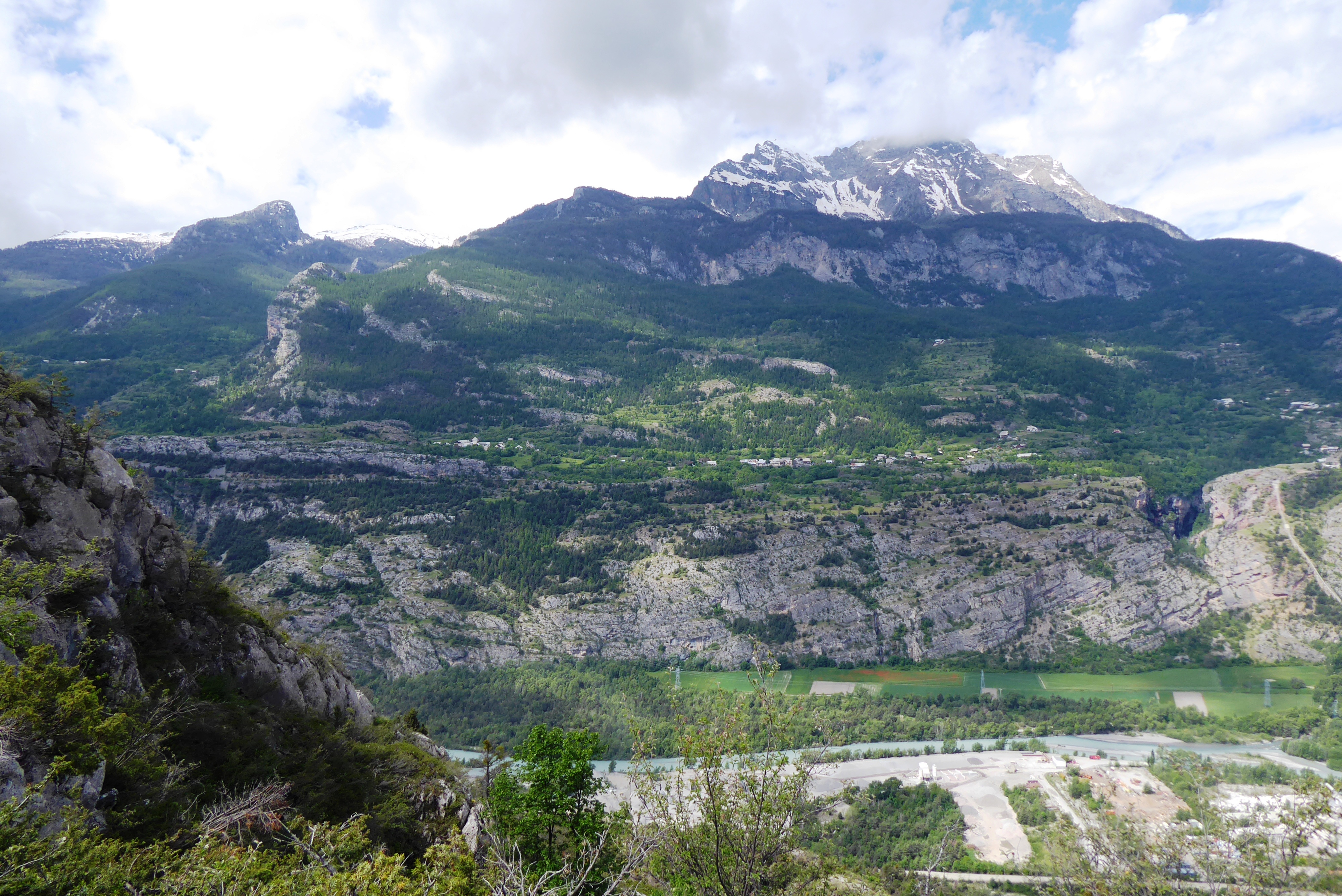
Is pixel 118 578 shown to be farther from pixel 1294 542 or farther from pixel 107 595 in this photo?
pixel 1294 542

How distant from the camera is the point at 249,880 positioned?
10.2 metres

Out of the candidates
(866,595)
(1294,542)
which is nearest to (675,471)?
(866,595)

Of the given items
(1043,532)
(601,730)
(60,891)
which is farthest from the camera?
(1043,532)

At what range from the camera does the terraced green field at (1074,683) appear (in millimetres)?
79250

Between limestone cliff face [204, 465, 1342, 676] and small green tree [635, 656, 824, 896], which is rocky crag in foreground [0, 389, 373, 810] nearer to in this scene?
small green tree [635, 656, 824, 896]

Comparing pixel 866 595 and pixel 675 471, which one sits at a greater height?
pixel 675 471

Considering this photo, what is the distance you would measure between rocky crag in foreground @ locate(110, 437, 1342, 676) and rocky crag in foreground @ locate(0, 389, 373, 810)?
202ft

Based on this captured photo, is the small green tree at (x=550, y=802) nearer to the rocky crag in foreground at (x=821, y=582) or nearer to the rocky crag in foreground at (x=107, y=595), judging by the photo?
the rocky crag in foreground at (x=107, y=595)

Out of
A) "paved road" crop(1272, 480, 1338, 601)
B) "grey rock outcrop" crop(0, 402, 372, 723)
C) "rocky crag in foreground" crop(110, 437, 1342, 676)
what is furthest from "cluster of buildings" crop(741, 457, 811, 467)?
"grey rock outcrop" crop(0, 402, 372, 723)

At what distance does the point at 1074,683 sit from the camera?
84.1 meters

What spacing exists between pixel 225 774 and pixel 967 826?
60.0m

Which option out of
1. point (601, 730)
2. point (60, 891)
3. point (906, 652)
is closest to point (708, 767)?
point (60, 891)

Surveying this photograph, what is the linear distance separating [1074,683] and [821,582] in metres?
35.8

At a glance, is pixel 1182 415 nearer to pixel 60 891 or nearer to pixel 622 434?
pixel 622 434
